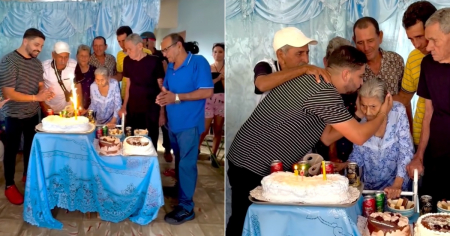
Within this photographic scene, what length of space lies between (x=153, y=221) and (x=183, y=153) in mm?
498

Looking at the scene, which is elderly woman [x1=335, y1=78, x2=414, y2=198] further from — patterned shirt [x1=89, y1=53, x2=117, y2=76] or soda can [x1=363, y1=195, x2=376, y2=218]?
patterned shirt [x1=89, y1=53, x2=117, y2=76]

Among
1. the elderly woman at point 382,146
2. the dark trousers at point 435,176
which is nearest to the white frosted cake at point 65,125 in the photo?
the elderly woman at point 382,146

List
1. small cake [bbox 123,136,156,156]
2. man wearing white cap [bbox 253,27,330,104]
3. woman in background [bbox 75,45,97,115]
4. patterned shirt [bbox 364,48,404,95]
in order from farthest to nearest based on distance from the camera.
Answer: woman in background [bbox 75,45,97,115] → small cake [bbox 123,136,156,156] → patterned shirt [bbox 364,48,404,95] → man wearing white cap [bbox 253,27,330,104]

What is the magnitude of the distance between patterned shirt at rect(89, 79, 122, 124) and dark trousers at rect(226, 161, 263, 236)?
1.69 metres

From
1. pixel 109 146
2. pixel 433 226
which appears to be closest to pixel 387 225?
pixel 433 226

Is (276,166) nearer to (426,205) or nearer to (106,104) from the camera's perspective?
(426,205)

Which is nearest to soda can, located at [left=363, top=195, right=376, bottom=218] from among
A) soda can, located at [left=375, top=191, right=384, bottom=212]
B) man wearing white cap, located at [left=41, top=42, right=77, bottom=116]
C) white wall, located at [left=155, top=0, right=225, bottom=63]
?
soda can, located at [left=375, top=191, right=384, bottom=212]

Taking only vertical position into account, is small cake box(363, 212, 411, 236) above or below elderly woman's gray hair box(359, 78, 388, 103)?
below

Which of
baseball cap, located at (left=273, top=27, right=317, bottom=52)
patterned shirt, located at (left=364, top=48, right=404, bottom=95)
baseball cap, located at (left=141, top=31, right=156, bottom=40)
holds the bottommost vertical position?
patterned shirt, located at (left=364, top=48, right=404, bottom=95)

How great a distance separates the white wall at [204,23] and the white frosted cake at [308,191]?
1803mm

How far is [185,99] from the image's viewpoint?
3.07m

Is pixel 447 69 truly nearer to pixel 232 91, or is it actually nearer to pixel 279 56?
pixel 279 56

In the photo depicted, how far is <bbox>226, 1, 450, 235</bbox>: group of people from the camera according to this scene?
1.79 metres

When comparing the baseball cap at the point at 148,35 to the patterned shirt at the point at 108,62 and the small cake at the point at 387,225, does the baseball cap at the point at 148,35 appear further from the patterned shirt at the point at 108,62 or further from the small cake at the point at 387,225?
the small cake at the point at 387,225
